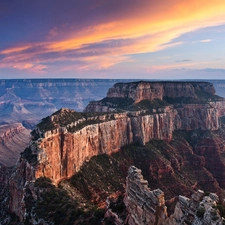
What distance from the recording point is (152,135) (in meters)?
131

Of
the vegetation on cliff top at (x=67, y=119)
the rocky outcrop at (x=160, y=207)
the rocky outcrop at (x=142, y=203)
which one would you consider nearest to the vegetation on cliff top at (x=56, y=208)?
the rocky outcrop at (x=142, y=203)

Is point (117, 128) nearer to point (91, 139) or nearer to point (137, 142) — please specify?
point (137, 142)

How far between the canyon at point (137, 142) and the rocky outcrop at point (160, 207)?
2.79 feet

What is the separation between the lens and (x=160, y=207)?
35.2m

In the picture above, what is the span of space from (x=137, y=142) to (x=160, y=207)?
86.4 meters

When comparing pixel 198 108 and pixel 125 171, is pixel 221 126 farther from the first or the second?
pixel 125 171

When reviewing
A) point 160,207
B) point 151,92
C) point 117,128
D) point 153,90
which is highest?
point 153,90

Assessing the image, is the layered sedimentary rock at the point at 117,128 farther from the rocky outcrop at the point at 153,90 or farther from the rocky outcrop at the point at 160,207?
the rocky outcrop at the point at 160,207

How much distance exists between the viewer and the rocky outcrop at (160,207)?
27547mm

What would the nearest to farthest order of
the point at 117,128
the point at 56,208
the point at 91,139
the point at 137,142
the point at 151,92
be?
the point at 56,208 < the point at 91,139 < the point at 117,128 < the point at 137,142 < the point at 151,92

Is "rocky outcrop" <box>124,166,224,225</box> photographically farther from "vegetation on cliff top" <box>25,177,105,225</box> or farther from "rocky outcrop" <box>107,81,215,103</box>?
"rocky outcrop" <box>107,81,215,103</box>

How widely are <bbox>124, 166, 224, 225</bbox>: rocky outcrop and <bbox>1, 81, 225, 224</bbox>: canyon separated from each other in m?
0.85

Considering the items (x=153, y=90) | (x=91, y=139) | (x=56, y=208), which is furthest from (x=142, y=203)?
(x=153, y=90)

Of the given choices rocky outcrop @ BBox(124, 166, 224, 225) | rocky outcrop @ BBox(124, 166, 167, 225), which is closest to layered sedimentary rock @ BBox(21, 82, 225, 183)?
rocky outcrop @ BBox(124, 166, 167, 225)
